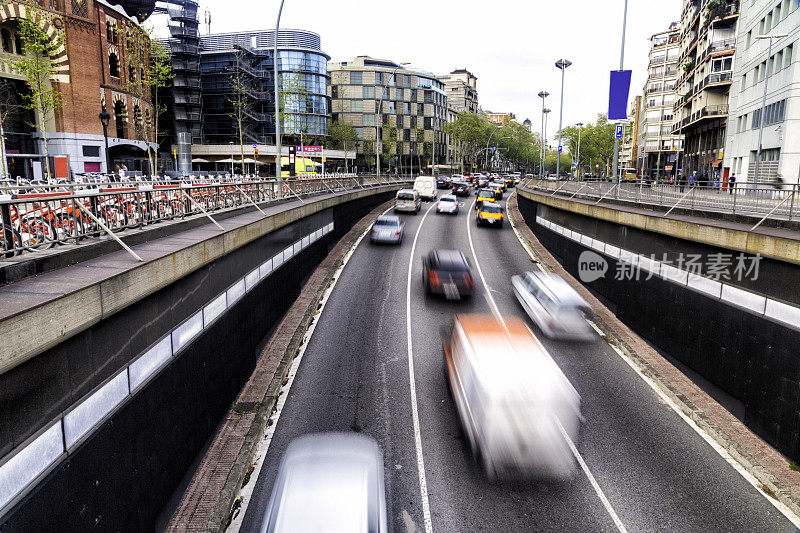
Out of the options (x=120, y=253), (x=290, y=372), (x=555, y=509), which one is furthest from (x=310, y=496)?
(x=290, y=372)

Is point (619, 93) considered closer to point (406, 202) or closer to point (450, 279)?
point (450, 279)

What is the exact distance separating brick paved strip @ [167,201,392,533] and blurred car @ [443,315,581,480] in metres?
4.78

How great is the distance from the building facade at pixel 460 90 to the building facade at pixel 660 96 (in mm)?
69437

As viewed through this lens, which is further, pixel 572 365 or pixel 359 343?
pixel 359 343

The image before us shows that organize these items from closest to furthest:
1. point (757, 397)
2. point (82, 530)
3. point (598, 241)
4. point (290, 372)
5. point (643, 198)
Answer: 1. point (82, 530)
2. point (757, 397)
3. point (290, 372)
4. point (643, 198)
5. point (598, 241)

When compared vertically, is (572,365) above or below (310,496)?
below

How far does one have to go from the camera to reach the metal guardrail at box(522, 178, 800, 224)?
1389cm

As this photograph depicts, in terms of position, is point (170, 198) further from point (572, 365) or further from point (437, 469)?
point (572, 365)

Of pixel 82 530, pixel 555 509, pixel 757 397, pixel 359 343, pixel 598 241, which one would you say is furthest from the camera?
pixel 598 241

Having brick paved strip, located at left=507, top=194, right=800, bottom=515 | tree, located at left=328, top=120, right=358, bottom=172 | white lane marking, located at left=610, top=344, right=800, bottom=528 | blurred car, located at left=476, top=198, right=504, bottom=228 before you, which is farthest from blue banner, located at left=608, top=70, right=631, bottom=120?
tree, located at left=328, top=120, right=358, bottom=172

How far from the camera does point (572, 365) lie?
15094 millimetres

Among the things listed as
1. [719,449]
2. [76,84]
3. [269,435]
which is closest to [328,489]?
[269,435]

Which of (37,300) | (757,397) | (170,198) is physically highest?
(170,198)

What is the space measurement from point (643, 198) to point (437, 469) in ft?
53.8
